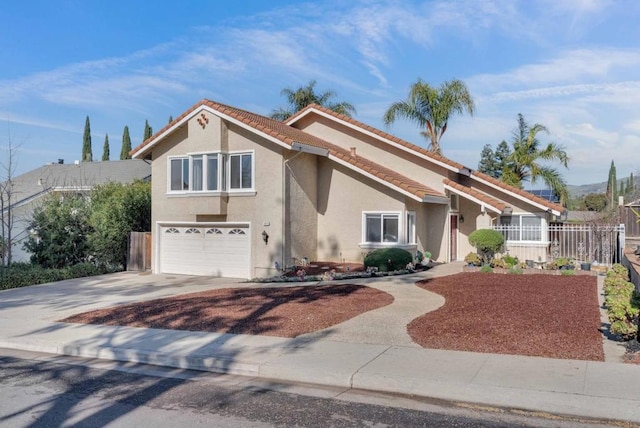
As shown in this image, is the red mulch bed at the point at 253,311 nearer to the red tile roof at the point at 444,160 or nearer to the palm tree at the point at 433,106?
the red tile roof at the point at 444,160

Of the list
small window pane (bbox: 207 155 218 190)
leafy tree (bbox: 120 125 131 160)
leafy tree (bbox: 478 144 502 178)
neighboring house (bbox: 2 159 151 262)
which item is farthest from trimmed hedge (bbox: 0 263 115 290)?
leafy tree (bbox: 120 125 131 160)

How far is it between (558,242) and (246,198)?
40.0ft

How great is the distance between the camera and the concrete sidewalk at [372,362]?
6414mm

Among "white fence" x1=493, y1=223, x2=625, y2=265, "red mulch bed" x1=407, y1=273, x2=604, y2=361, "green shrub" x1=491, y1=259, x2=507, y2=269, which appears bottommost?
"red mulch bed" x1=407, y1=273, x2=604, y2=361

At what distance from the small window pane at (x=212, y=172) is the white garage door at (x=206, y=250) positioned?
62.1 inches

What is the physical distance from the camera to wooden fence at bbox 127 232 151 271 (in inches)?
880

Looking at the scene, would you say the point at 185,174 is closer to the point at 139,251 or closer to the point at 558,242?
the point at 139,251

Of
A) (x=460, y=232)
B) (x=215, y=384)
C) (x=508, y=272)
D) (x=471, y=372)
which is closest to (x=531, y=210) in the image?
(x=460, y=232)

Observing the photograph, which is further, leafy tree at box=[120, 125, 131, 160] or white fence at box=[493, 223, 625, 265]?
leafy tree at box=[120, 125, 131, 160]

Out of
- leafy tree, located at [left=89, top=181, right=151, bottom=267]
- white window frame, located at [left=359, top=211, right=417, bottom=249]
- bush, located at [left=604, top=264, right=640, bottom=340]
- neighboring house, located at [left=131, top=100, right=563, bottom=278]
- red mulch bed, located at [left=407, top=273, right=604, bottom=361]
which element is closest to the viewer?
bush, located at [left=604, top=264, right=640, bottom=340]

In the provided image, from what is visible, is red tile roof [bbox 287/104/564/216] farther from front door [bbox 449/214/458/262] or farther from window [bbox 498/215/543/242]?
front door [bbox 449/214/458/262]

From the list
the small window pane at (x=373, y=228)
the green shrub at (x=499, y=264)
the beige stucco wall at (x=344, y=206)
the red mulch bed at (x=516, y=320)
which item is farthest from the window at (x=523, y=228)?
the red mulch bed at (x=516, y=320)

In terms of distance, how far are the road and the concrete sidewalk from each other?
27 cm

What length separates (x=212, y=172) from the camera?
20156 mm
